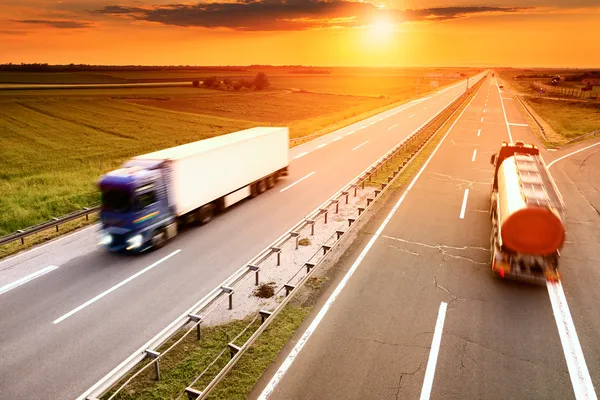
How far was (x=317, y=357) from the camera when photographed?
325 inches

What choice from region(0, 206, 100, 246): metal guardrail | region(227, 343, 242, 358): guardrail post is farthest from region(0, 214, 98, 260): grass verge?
region(227, 343, 242, 358): guardrail post

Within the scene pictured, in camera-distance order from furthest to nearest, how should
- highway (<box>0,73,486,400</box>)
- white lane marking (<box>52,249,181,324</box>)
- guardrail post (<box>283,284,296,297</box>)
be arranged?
guardrail post (<box>283,284,296,297</box>)
white lane marking (<box>52,249,181,324</box>)
highway (<box>0,73,486,400</box>)

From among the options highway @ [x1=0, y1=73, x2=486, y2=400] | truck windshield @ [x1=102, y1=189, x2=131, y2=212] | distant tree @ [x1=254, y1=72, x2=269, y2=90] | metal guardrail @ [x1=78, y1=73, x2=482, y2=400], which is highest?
distant tree @ [x1=254, y1=72, x2=269, y2=90]

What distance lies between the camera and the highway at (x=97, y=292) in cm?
830

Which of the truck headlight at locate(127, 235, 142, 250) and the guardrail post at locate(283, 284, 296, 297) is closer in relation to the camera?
the guardrail post at locate(283, 284, 296, 297)

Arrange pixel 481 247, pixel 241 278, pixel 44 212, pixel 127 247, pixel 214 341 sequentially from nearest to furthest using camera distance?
pixel 214 341 → pixel 241 278 → pixel 127 247 → pixel 481 247 → pixel 44 212

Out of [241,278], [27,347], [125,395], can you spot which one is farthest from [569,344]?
[27,347]

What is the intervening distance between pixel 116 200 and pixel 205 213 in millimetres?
3936

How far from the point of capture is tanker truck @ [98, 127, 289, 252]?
12.7 metres

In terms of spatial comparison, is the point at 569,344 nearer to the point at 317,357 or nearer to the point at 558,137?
the point at 317,357

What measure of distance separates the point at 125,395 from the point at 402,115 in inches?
2020

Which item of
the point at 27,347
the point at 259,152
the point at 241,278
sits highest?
the point at 259,152

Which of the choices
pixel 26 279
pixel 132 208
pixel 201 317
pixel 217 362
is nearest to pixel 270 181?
pixel 132 208

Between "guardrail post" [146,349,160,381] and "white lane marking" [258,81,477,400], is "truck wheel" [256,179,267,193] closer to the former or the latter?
"white lane marking" [258,81,477,400]
